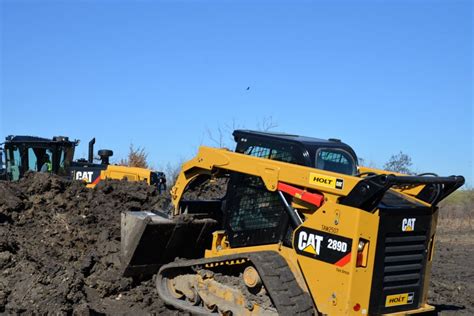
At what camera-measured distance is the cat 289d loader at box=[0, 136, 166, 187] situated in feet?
41.4

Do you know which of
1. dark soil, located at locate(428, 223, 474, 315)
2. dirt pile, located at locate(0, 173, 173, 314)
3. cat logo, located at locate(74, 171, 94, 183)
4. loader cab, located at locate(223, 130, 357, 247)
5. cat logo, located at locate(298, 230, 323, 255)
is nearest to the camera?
cat logo, located at locate(298, 230, 323, 255)

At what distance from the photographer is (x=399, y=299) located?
6301 mm

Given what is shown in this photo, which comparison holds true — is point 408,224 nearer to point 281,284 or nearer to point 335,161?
point 335,161

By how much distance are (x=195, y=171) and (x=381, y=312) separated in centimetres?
287

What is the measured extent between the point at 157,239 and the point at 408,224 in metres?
3.20

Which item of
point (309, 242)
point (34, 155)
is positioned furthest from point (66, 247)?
point (34, 155)

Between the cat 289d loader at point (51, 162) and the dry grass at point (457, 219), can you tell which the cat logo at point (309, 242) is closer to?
the cat 289d loader at point (51, 162)

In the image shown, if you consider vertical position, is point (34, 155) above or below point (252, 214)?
below

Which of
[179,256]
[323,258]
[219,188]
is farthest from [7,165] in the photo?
[323,258]

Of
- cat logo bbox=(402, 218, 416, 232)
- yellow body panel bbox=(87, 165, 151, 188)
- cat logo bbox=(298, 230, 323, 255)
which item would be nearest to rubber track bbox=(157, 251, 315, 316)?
cat logo bbox=(298, 230, 323, 255)

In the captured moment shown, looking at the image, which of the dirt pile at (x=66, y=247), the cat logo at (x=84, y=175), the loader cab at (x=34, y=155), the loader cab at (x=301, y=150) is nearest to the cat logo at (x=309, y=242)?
the loader cab at (x=301, y=150)

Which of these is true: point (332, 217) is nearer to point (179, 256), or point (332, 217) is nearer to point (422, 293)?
point (422, 293)

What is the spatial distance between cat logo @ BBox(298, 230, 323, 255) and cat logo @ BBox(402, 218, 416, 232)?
0.89 meters

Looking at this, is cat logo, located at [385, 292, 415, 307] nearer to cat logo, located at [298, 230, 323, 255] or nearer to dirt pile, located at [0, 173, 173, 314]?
cat logo, located at [298, 230, 323, 255]
